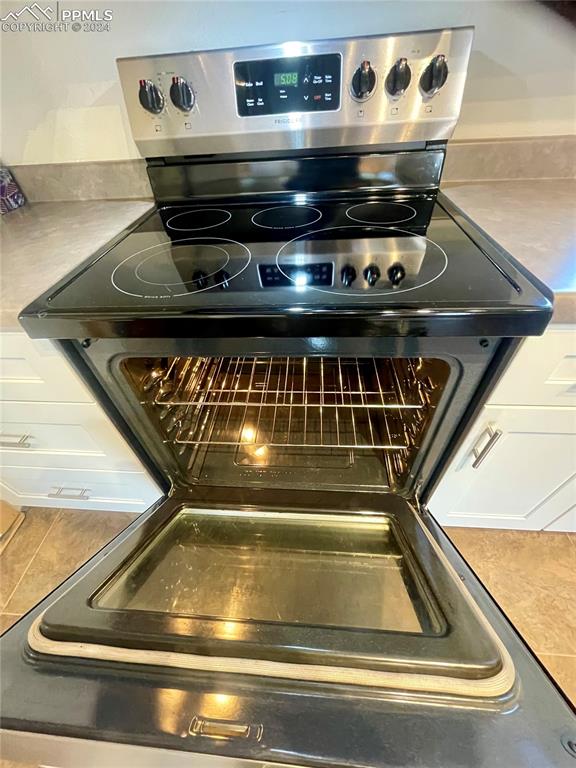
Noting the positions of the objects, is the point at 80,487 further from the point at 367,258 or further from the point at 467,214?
the point at 467,214

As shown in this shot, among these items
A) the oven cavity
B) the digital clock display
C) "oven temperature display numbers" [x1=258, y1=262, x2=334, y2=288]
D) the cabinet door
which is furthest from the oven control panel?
the cabinet door

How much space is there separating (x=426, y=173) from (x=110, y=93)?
0.86 metres

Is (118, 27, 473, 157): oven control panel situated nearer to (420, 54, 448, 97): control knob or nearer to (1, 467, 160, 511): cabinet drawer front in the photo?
(420, 54, 448, 97): control knob

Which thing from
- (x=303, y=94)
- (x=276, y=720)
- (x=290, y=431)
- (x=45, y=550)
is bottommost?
(x=45, y=550)

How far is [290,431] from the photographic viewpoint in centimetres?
113

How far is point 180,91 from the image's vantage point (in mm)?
848

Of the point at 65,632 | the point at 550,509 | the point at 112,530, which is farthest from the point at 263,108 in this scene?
the point at 112,530

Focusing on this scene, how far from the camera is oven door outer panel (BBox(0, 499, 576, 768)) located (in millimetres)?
418

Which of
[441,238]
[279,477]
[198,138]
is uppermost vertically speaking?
[198,138]

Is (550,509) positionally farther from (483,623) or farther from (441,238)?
(441,238)

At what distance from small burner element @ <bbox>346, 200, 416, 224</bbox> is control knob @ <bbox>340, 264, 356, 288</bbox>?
255 mm

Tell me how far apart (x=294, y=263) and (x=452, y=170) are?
659 mm

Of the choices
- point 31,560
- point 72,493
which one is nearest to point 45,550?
point 31,560

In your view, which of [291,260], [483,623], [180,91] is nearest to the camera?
[483,623]
